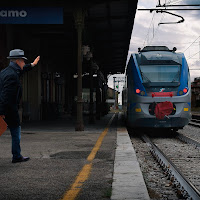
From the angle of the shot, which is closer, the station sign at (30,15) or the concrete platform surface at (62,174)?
the concrete platform surface at (62,174)

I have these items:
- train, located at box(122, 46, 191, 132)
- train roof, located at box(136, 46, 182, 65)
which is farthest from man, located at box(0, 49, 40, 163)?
train roof, located at box(136, 46, 182, 65)

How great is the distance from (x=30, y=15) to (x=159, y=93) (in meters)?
4.96

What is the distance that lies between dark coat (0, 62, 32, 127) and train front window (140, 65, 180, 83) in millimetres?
7030

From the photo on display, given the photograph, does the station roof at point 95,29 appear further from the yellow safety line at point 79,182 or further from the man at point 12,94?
the yellow safety line at point 79,182

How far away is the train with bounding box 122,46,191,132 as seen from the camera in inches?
470

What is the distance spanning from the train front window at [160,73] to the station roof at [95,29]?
2.89 metres

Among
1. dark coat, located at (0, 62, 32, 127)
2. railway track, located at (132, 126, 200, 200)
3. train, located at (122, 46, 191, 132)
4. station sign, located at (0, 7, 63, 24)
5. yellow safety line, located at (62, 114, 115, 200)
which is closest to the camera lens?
yellow safety line, located at (62, 114, 115, 200)

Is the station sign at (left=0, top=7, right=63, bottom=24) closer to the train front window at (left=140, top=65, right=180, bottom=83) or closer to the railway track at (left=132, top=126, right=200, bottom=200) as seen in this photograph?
the train front window at (left=140, top=65, right=180, bottom=83)

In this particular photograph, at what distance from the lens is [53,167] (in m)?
5.59

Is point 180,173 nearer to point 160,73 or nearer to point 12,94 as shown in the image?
point 12,94

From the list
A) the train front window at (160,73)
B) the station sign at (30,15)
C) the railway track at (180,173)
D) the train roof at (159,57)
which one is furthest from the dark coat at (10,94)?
the train roof at (159,57)

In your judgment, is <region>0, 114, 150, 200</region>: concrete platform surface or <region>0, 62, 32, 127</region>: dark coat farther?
<region>0, 62, 32, 127</region>: dark coat

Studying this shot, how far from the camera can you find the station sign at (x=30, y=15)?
1270 centimetres

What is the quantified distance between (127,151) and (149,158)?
2.35ft
